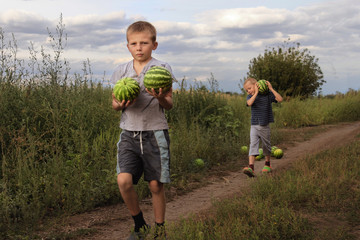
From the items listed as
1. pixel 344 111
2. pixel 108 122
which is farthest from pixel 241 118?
pixel 344 111

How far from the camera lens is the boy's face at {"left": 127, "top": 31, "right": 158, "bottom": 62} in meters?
4.12

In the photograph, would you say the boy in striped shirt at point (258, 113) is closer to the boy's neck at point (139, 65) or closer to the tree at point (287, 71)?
the boy's neck at point (139, 65)

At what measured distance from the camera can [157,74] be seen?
390 centimetres

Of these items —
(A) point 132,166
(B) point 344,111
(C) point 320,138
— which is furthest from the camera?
(B) point 344,111

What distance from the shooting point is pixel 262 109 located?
25.8ft

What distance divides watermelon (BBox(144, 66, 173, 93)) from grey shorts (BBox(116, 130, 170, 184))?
0.54 m

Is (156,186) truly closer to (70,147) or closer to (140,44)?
(140,44)

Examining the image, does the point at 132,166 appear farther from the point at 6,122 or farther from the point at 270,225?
the point at 6,122

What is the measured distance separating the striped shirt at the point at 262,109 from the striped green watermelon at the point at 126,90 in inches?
171

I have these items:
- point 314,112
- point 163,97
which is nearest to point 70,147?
point 163,97

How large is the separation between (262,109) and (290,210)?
3.08 metres

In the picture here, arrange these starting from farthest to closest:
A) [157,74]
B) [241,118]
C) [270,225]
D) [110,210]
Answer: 1. [241,118]
2. [110,210]
3. [270,225]
4. [157,74]

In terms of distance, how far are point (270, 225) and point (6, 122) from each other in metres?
4.94

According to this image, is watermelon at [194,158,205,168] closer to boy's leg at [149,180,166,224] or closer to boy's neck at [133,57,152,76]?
boy's leg at [149,180,166,224]
